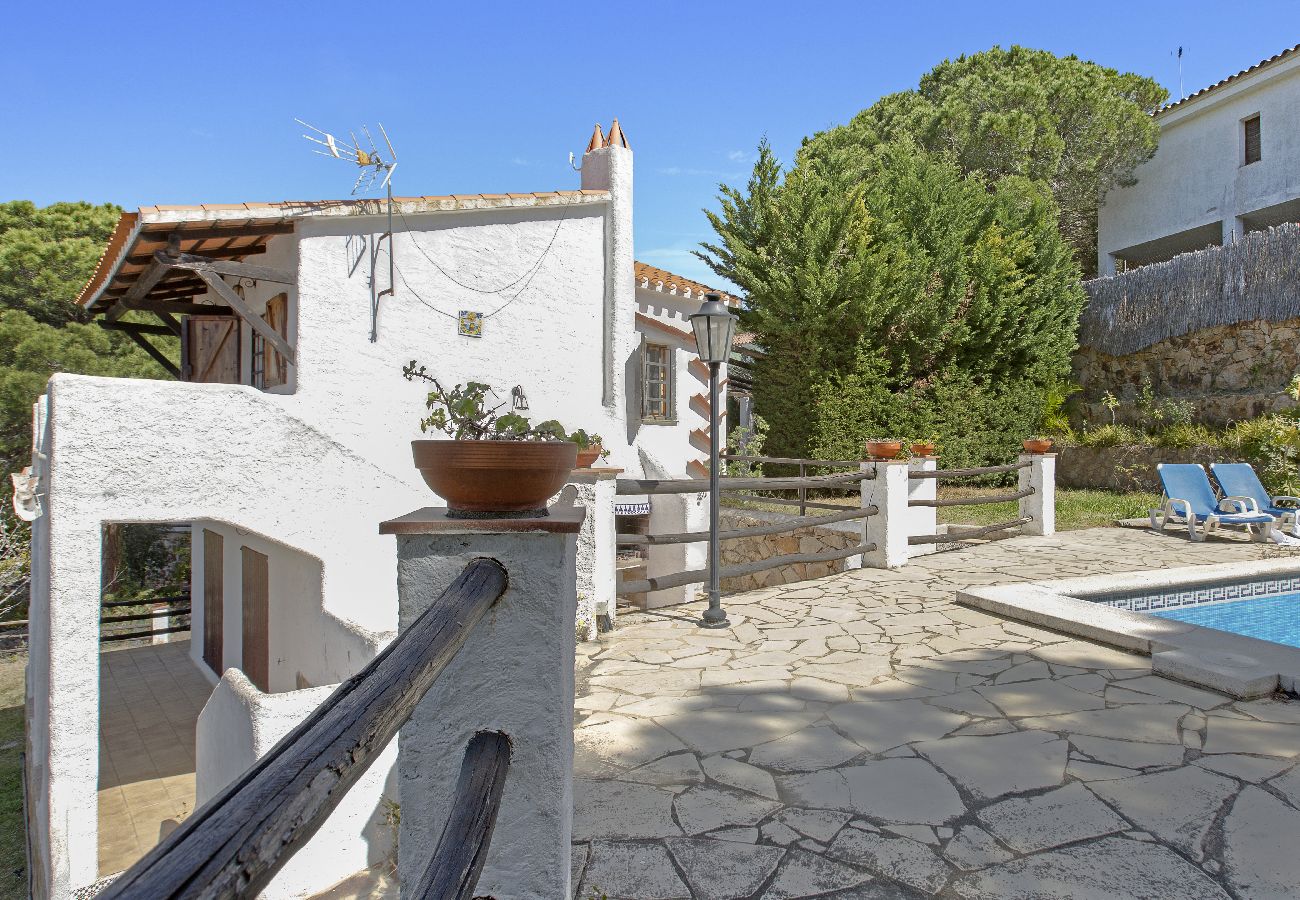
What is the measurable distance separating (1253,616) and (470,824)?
27.1 ft

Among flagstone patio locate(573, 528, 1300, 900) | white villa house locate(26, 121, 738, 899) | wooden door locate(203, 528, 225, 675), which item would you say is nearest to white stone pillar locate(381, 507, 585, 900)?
flagstone patio locate(573, 528, 1300, 900)

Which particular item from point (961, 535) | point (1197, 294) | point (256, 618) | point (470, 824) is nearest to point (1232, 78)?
point (1197, 294)

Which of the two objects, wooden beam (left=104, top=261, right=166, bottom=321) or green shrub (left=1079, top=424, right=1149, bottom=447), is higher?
wooden beam (left=104, top=261, right=166, bottom=321)

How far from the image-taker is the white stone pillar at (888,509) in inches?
321

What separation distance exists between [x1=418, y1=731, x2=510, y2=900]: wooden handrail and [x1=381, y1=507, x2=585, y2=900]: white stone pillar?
1.9 inches

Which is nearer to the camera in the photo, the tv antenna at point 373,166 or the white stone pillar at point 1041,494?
the tv antenna at point 373,166

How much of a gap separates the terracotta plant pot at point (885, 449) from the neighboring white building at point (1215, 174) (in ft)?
47.4

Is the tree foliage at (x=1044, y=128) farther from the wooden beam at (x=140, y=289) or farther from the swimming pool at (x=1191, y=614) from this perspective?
the wooden beam at (x=140, y=289)

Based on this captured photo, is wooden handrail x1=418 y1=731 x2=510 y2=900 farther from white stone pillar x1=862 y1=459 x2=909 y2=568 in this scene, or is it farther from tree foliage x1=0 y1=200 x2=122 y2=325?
tree foliage x1=0 y1=200 x2=122 y2=325

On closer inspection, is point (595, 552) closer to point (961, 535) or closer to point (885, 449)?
point (885, 449)

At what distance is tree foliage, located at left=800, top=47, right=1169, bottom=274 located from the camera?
60.2 feet

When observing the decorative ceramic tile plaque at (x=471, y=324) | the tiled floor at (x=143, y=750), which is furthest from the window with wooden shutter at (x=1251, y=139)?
the tiled floor at (x=143, y=750)

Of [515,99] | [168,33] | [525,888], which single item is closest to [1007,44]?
[515,99]

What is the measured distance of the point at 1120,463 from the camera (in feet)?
48.0
